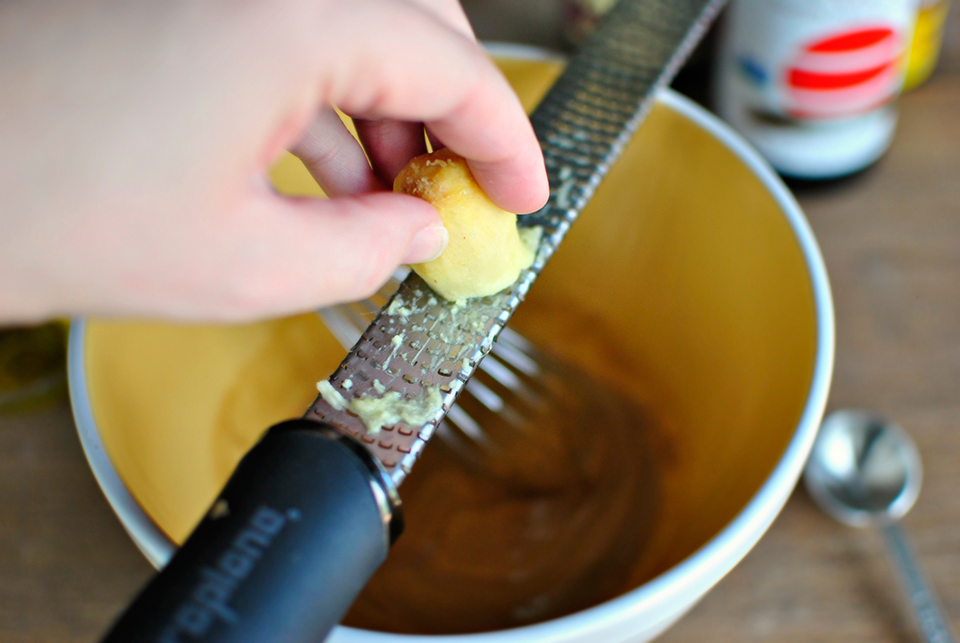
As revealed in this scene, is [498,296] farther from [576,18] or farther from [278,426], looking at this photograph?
[576,18]

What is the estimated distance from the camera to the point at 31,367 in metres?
0.73

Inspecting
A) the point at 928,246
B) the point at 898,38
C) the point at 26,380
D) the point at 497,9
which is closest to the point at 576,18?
the point at 497,9

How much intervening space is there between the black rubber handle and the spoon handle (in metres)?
0.50

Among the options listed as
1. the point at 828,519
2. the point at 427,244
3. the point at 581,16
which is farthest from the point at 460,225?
the point at 581,16

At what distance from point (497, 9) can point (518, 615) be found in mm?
918

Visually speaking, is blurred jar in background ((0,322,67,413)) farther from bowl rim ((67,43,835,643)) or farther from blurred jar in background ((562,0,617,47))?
blurred jar in background ((562,0,617,47))

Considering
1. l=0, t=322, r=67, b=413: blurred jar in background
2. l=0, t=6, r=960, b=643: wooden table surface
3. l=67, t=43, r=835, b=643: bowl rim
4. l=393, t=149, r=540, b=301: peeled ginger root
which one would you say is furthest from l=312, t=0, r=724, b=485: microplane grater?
l=0, t=322, r=67, b=413: blurred jar in background

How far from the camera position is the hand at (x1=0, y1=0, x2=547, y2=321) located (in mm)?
264

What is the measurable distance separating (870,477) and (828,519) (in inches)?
2.4

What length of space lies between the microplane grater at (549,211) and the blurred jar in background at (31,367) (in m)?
0.48

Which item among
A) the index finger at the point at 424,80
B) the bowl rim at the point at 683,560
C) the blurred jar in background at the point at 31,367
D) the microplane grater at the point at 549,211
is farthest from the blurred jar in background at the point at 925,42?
→ the blurred jar in background at the point at 31,367

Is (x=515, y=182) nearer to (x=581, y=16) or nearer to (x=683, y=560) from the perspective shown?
(x=683, y=560)

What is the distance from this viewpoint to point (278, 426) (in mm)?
→ 372

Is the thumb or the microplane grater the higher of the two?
the thumb
